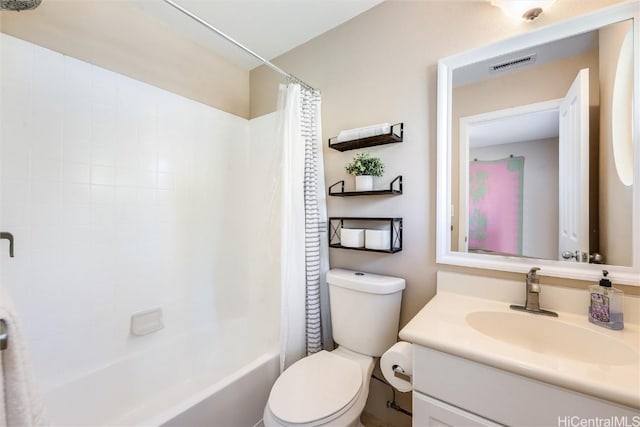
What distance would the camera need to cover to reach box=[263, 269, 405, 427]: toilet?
0.96m

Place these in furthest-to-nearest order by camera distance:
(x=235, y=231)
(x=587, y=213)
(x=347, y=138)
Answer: (x=235, y=231)
(x=347, y=138)
(x=587, y=213)

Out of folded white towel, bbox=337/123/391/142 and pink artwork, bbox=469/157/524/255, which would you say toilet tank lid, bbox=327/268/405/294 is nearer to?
pink artwork, bbox=469/157/524/255

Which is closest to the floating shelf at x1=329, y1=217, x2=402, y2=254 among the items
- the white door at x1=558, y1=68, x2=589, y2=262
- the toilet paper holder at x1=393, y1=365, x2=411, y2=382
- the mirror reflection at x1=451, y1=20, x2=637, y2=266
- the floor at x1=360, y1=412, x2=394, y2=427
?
the mirror reflection at x1=451, y1=20, x2=637, y2=266

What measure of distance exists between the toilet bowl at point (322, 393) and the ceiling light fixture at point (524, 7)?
1677 mm

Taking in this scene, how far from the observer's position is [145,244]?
158 centimetres

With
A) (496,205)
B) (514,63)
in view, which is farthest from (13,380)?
(514,63)

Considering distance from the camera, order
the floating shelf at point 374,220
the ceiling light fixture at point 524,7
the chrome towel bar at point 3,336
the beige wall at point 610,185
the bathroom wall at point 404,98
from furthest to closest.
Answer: the floating shelf at point 374,220, the bathroom wall at point 404,98, the ceiling light fixture at point 524,7, the beige wall at point 610,185, the chrome towel bar at point 3,336

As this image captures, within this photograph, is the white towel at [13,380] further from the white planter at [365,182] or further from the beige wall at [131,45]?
the beige wall at [131,45]

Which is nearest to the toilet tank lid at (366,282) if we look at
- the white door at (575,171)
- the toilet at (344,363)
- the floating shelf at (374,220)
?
the toilet at (344,363)

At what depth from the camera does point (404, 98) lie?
1.37 m

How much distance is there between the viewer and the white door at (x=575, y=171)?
3.17 feet

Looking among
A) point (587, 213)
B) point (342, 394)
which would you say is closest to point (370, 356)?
point (342, 394)

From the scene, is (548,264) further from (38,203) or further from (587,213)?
(38,203)

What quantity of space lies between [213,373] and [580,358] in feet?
6.37
